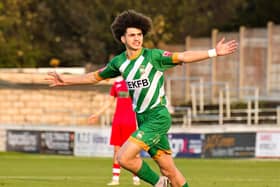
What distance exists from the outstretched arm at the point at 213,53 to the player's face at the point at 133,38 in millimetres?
582

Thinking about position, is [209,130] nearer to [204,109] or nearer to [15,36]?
[204,109]

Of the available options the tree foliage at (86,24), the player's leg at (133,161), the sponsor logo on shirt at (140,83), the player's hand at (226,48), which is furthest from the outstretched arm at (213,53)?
the tree foliage at (86,24)

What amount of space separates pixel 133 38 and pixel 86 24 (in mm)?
47178

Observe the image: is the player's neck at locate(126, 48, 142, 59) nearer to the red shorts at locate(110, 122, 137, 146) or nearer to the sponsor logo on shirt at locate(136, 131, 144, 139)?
the sponsor logo on shirt at locate(136, 131, 144, 139)

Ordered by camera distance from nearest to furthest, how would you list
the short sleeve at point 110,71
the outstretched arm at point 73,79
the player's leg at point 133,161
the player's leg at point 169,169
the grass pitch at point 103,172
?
the player's leg at point 133,161
the player's leg at point 169,169
the short sleeve at point 110,71
the outstretched arm at point 73,79
the grass pitch at point 103,172

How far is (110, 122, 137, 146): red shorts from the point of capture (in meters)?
20.2

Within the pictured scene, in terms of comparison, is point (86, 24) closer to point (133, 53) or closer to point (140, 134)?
point (133, 53)

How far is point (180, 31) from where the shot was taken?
200 ft

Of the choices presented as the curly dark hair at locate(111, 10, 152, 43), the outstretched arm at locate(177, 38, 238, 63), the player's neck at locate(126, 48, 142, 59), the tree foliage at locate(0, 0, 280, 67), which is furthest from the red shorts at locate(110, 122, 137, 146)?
the tree foliage at locate(0, 0, 280, 67)

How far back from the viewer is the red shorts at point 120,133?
20250 mm

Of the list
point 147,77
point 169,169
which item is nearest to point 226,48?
point 147,77

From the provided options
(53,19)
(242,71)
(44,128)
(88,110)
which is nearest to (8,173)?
(44,128)

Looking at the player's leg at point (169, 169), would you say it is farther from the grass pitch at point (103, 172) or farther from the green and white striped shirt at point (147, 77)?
the grass pitch at point (103, 172)

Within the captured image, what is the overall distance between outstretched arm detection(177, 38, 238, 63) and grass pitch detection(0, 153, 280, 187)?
5.28 meters
